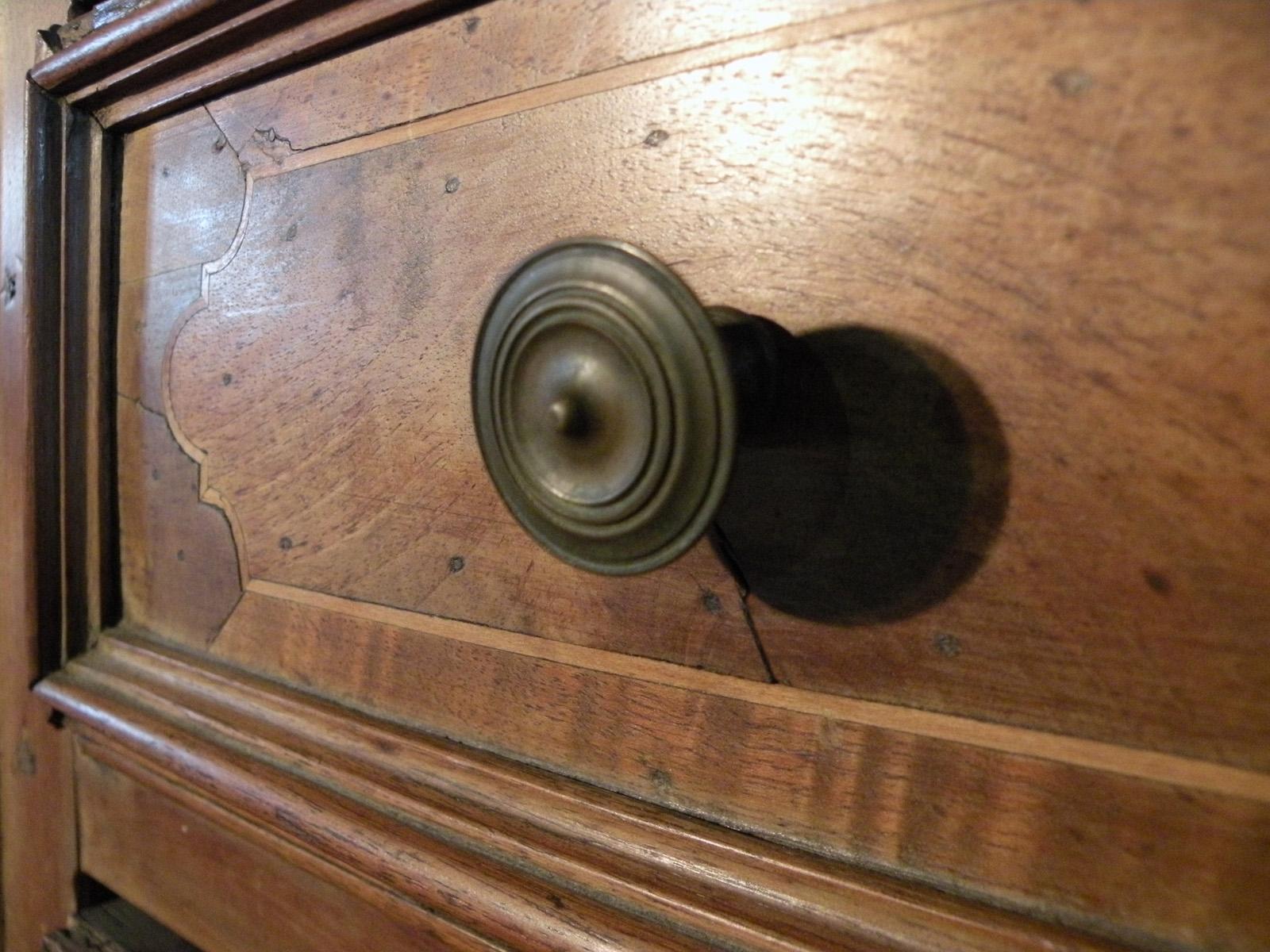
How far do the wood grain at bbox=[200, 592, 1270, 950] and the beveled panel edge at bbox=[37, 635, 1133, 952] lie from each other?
0.04ft

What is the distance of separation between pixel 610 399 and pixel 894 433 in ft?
0.47

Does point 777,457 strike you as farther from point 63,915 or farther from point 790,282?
point 63,915

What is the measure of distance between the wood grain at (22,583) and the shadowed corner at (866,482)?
75 centimetres

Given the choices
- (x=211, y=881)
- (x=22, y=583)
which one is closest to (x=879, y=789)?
(x=211, y=881)

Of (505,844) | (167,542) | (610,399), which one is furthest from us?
(167,542)

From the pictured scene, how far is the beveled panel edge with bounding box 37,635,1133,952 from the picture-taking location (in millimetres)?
397

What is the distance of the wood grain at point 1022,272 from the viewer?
0.33m

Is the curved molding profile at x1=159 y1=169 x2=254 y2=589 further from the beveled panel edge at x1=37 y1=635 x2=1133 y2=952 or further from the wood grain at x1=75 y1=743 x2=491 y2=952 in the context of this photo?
the wood grain at x1=75 y1=743 x2=491 y2=952

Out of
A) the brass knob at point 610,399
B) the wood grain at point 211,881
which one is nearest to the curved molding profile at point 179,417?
the wood grain at point 211,881

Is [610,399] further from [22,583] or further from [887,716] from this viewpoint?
[22,583]

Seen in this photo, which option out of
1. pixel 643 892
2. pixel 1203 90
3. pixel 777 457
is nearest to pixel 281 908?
pixel 643 892

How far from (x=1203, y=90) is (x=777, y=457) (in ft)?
0.74

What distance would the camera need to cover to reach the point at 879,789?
1.33 ft

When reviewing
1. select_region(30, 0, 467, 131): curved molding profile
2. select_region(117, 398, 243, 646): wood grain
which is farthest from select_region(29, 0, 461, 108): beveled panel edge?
select_region(117, 398, 243, 646): wood grain
